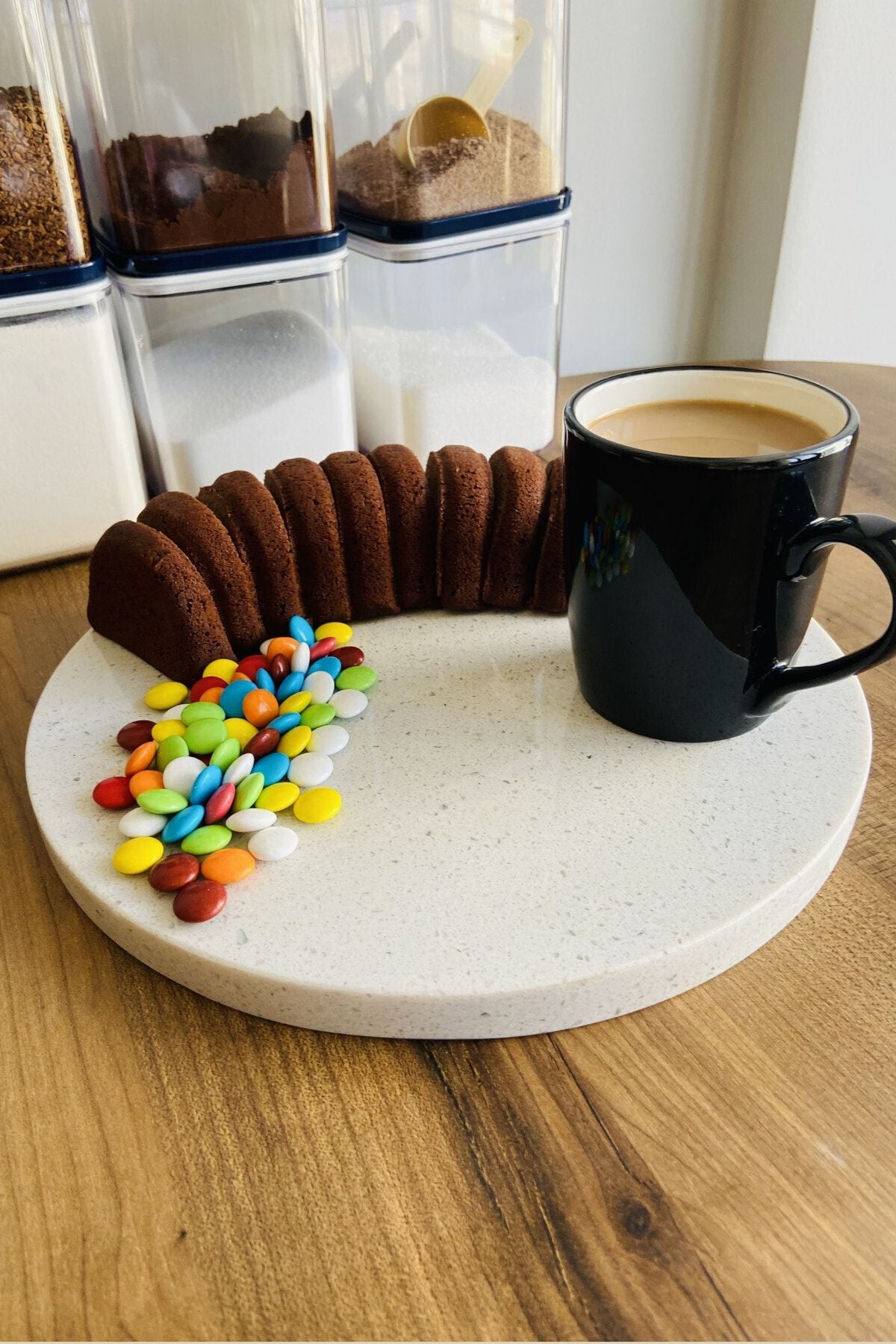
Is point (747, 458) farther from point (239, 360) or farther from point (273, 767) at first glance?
point (239, 360)

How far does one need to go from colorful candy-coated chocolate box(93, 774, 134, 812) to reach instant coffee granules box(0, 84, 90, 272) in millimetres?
375

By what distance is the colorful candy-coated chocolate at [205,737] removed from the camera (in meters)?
0.49

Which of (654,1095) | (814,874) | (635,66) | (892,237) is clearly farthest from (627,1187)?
(892,237)

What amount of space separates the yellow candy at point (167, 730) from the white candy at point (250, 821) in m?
0.07

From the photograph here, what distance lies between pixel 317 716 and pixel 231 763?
0.05m

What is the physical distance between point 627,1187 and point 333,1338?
0.10 metres

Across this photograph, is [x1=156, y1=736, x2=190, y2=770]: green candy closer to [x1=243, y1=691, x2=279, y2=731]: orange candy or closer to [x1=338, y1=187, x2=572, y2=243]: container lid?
[x1=243, y1=691, x2=279, y2=731]: orange candy

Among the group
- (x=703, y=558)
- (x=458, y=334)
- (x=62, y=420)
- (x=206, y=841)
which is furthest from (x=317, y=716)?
(x=458, y=334)

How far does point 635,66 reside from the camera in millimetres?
1147

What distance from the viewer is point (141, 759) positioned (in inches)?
19.0

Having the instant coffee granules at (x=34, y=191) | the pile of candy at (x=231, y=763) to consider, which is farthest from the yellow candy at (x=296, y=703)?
the instant coffee granules at (x=34, y=191)

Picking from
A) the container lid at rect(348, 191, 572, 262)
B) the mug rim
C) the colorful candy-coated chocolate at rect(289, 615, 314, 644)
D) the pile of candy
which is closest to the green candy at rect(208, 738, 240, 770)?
the pile of candy

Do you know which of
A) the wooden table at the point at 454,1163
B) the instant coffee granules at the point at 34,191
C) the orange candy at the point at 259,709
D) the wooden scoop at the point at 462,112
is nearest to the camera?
the wooden table at the point at 454,1163

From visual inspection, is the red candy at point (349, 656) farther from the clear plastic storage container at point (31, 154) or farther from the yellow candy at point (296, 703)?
the clear plastic storage container at point (31, 154)
